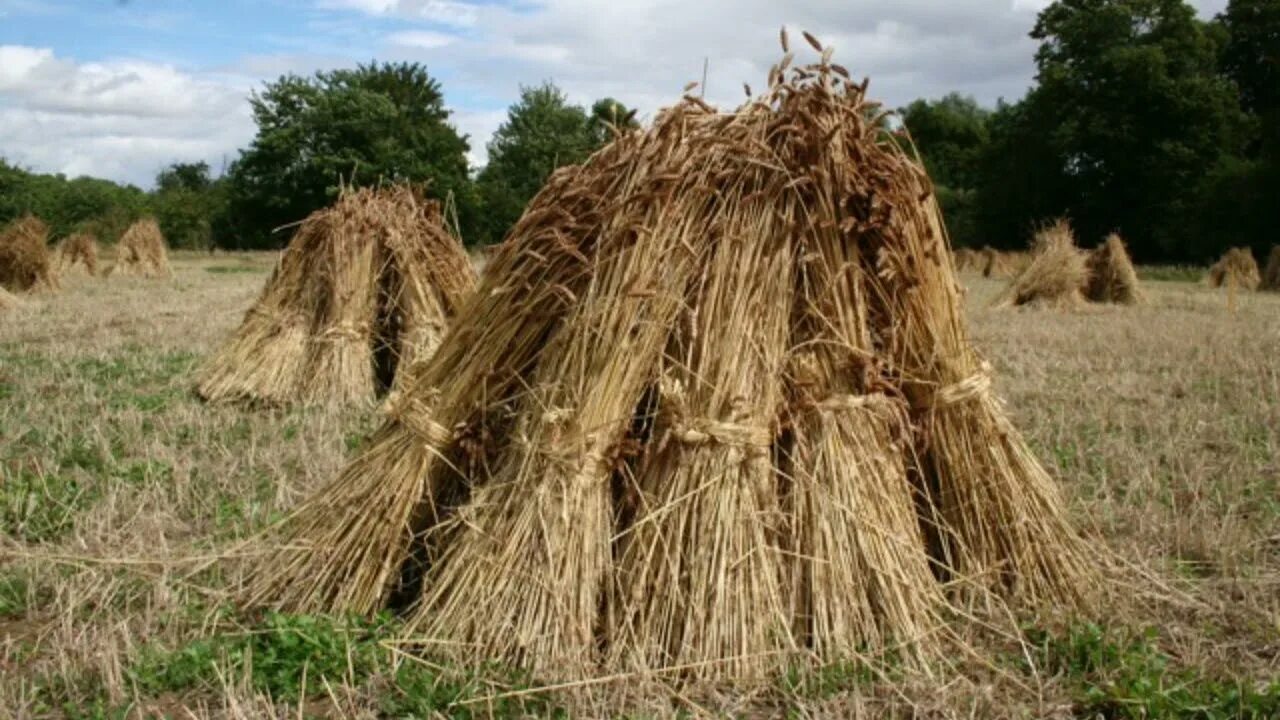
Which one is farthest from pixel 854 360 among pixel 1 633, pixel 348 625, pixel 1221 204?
pixel 1221 204

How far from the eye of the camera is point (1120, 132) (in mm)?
47938

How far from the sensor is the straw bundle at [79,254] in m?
26.6

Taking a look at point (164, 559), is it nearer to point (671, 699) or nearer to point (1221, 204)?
point (671, 699)

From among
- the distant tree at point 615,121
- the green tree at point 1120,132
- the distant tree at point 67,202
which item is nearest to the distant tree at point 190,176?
the distant tree at point 67,202

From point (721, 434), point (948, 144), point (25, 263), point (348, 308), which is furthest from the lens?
point (948, 144)

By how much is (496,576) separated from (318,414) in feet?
14.1

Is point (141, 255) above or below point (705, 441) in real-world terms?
below

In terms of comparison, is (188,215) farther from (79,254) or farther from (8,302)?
(8,302)

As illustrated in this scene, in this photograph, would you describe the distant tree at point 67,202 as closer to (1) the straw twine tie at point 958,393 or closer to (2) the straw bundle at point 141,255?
(2) the straw bundle at point 141,255

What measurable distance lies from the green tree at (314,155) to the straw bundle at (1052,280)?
111ft

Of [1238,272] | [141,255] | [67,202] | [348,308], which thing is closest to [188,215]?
[67,202]

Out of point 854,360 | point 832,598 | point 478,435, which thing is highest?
point 854,360

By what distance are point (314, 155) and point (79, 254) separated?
25.1 metres

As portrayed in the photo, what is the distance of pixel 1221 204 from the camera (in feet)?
140
